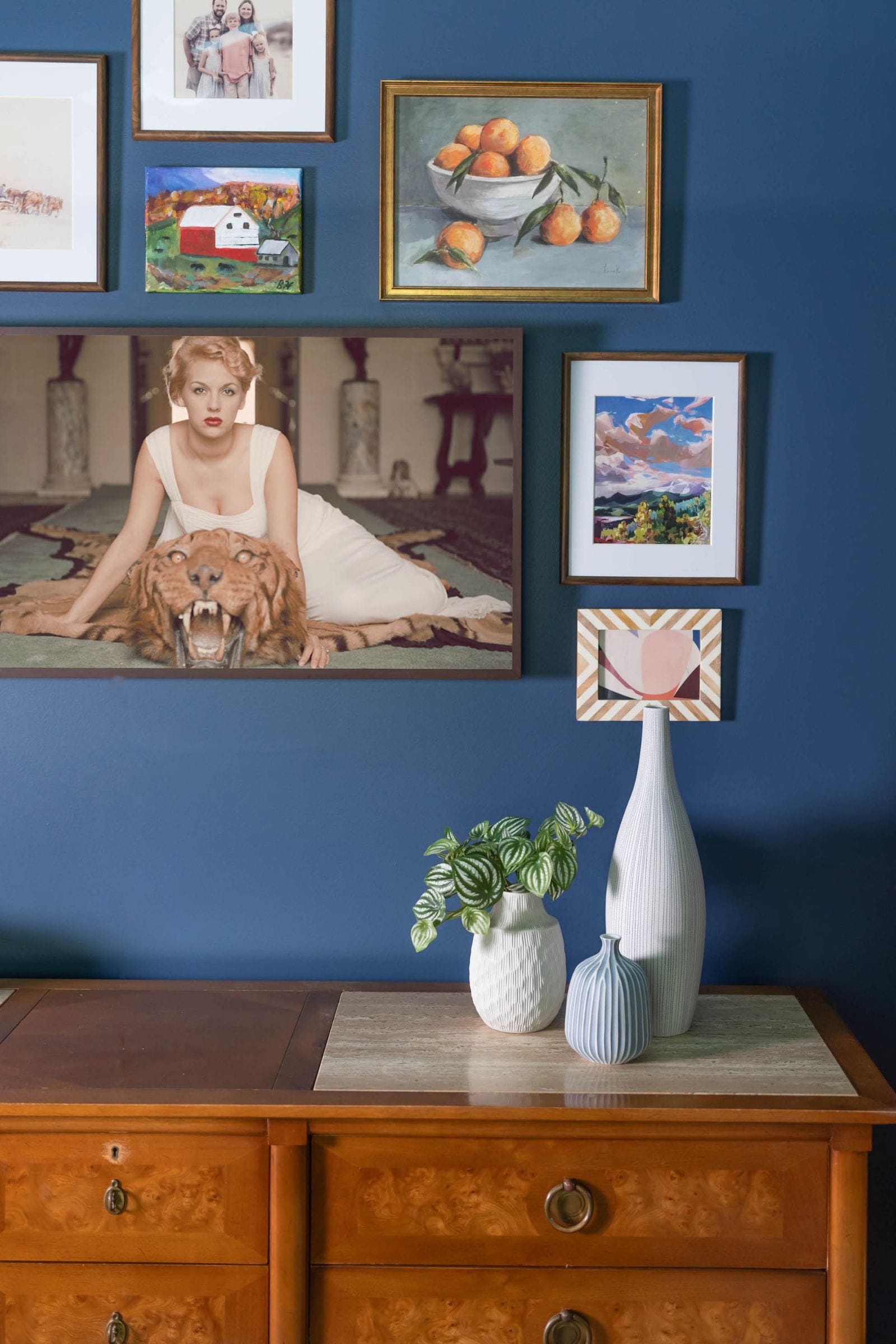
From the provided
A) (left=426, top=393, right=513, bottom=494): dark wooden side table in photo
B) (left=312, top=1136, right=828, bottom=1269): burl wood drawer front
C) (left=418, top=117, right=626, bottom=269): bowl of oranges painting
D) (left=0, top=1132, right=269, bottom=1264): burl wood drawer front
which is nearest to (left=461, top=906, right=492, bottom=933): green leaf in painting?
(left=312, top=1136, right=828, bottom=1269): burl wood drawer front

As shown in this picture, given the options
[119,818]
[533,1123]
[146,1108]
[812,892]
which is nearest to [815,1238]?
[533,1123]

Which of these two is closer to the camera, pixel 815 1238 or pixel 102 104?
pixel 815 1238

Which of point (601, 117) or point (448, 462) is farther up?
point (601, 117)

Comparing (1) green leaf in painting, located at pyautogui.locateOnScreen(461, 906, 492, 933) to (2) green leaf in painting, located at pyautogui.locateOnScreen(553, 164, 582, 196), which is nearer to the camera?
(1) green leaf in painting, located at pyautogui.locateOnScreen(461, 906, 492, 933)

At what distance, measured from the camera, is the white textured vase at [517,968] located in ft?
4.99

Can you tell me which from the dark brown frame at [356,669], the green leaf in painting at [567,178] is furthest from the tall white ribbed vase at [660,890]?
the green leaf in painting at [567,178]

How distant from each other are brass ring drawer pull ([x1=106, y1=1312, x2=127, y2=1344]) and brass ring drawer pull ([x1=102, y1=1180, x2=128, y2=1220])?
0.14 m

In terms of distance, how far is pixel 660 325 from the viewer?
177 centimetres

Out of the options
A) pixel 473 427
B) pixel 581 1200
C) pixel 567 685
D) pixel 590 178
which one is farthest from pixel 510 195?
pixel 581 1200

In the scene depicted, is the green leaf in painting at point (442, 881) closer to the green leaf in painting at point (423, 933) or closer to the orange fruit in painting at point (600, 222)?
the green leaf in painting at point (423, 933)

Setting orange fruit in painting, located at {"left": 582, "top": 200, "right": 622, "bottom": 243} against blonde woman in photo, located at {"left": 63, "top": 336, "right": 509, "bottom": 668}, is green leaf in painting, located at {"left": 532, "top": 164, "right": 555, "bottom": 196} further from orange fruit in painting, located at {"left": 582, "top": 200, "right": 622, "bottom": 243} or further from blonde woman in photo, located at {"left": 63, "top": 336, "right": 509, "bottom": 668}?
blonde woman in photo, located at {"left": 63, "top": 336, "right": 509, "bottom": 668}

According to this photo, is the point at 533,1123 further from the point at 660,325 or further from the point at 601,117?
the point at 601,117

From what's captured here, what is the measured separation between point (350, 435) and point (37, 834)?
0.84m

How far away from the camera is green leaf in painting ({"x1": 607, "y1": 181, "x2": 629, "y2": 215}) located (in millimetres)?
1744
